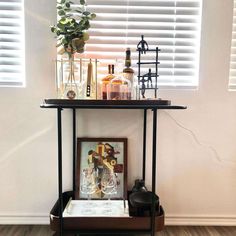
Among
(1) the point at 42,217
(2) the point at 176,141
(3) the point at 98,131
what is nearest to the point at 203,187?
(2) the point at 176,141

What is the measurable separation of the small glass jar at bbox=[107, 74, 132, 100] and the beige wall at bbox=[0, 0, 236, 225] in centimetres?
28

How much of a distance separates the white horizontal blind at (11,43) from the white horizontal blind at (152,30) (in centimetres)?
42

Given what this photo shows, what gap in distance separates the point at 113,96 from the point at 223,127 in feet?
2.55

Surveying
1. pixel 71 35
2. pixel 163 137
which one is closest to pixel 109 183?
pixel 163 137

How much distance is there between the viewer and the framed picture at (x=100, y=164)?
1.54 meters

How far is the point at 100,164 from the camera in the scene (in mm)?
1563

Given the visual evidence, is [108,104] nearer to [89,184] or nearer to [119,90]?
[119,90]

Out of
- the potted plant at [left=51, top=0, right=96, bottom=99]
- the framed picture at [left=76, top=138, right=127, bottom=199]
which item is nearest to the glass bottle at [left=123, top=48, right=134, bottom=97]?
the potted plant at [left=51, top=0, right=96, bottom=99]

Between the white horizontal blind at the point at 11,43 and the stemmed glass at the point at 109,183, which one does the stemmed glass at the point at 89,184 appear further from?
the white horizontal blind at the point at 11,43

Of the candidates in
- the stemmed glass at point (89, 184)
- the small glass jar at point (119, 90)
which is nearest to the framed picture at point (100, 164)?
the stemmed glass at point (89, 184)

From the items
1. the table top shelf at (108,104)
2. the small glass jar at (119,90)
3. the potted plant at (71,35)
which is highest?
the potted plant at (71,35)

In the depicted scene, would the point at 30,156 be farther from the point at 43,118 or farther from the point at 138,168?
the point at 138,168

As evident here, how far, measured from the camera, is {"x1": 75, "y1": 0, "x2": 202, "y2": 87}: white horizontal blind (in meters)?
1.54

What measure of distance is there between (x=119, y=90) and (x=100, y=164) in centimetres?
52
